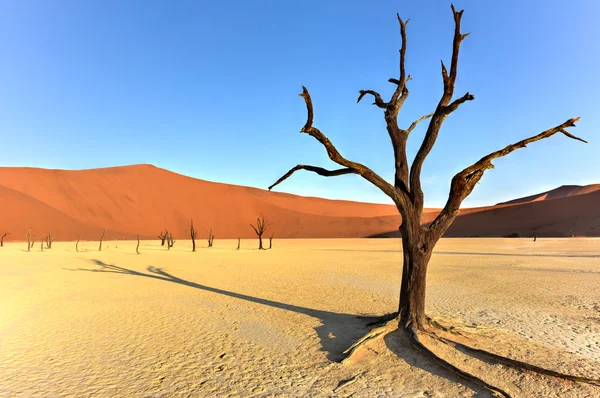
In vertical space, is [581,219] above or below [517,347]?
above

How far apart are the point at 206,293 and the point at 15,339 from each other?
16.7ft

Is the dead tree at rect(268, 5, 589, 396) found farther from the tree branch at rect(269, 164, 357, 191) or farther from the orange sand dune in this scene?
the orange sand dune

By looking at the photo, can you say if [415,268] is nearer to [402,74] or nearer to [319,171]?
[319,171]

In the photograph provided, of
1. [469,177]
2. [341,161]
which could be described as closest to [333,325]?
[341,161]

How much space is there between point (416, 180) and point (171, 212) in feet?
225

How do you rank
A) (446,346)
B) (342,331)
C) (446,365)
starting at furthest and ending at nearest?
(342,331)
(446,346)
(446,365)

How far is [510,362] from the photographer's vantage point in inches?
201

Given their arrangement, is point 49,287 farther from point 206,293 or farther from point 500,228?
point 500,228

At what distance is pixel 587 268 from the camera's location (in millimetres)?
16250

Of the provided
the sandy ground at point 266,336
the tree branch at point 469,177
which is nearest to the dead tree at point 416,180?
the tree branch at point 469,177

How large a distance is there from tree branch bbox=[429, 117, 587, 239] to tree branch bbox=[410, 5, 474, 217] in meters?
0.47

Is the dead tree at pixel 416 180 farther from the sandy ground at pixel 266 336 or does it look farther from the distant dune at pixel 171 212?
the distant dune at pixel 171 212

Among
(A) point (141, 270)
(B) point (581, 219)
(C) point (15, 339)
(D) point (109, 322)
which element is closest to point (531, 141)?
(D) point (109, 322)

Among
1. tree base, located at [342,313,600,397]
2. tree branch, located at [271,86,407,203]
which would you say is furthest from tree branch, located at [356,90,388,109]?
tree base, located at [342,313,600,397]
